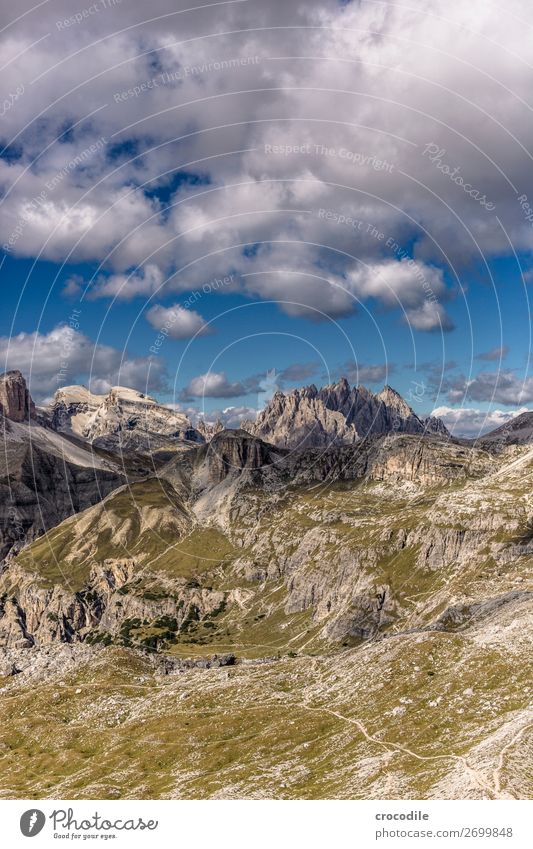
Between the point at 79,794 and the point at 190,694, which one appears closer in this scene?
the point at 79,794

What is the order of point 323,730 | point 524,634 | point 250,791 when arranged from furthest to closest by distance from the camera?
point 524,634
point 323,730
point 250,791

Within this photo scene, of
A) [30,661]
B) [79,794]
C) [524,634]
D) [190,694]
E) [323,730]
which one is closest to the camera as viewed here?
[79,794]

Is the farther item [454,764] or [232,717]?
[232,717]

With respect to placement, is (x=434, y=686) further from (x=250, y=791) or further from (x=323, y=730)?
(x=250, y=791)

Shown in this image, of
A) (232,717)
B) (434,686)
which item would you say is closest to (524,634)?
(434,686)

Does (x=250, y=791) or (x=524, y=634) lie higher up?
(x=524, y=634)

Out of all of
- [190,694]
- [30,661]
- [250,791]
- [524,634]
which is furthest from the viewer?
[30,661]
